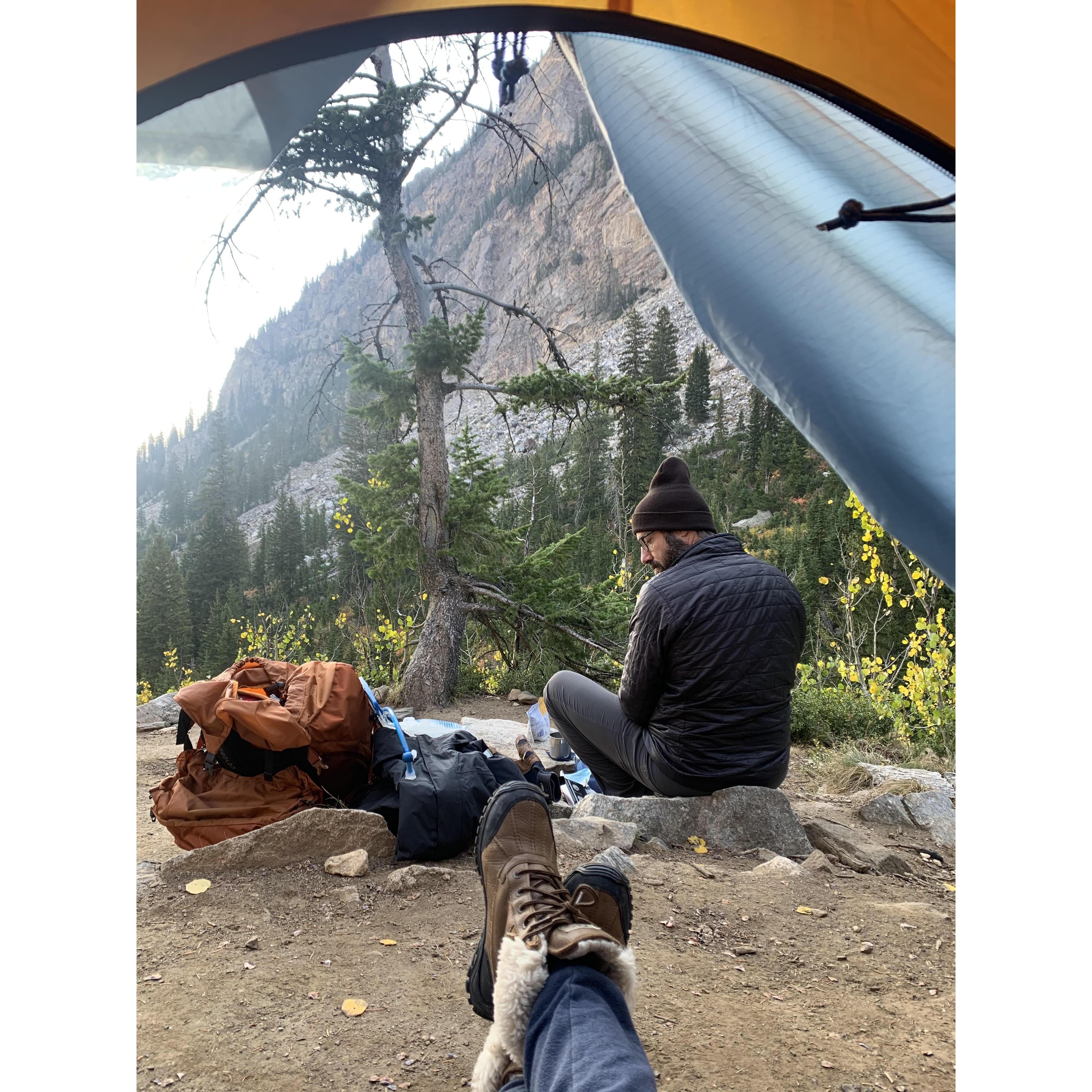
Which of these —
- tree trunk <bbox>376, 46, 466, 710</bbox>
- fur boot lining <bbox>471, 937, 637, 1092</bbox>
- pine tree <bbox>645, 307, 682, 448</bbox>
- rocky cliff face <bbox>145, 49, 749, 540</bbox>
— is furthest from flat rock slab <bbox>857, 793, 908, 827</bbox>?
rocky cliff face <bbox>145, 49, 749, 540</bbox>

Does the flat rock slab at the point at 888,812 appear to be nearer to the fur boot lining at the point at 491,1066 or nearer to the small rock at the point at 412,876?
the small rock at the point at 412,876

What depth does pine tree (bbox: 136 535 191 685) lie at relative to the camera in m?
11.5

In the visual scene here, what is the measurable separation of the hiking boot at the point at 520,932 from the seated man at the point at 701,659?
2.31ft

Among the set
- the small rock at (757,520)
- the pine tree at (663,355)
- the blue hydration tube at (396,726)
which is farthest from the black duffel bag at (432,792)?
the small rock at (757,520)

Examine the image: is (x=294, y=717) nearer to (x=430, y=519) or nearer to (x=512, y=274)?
(x=430, y=519)

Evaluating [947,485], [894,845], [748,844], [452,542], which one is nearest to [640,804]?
[748,844]

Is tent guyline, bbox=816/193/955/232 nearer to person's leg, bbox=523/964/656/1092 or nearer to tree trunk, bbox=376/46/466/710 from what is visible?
person's leg, bbox=523/964/656/1092

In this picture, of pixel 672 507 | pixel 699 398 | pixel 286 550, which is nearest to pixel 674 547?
pixel 672 507

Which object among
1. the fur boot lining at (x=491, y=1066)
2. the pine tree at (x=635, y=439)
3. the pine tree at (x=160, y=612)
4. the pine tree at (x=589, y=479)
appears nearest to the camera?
the fur boot lining at (x=491, y=1066)

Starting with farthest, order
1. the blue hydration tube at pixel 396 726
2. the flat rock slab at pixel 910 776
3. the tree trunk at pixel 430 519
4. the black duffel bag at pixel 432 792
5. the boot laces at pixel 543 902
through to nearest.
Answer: the tree trunk at pixel 430 519
the flat rock slab at pixel 910 776
the blue hydration tube at pixel 396 726
the black duffel bag at pixel 432 792
the boot laces at pixel 543 902

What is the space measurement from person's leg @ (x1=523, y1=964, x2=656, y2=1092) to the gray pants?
116 cm

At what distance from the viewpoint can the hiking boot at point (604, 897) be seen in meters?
1.12

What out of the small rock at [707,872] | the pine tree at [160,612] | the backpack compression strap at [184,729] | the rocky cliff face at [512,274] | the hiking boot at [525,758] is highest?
the rocky cliff face at [512,274]

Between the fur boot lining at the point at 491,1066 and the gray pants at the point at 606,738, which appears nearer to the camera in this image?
the fur boot lining at the point at 491,1066
